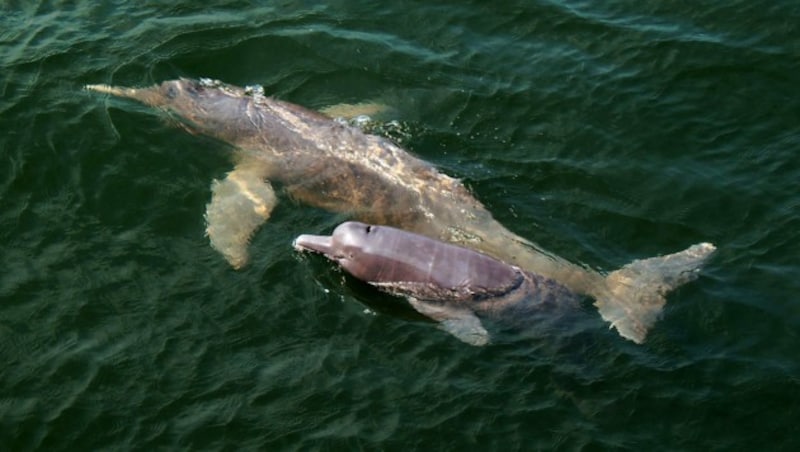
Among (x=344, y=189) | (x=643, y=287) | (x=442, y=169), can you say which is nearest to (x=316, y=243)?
(x=344, y=189)

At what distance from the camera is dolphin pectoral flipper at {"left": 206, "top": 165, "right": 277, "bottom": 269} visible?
11422 millimetres

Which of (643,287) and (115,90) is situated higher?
(115,90)

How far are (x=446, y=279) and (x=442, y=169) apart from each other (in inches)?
104

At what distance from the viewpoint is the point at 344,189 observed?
12102mm

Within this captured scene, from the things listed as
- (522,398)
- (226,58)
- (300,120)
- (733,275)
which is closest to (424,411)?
(522,398)

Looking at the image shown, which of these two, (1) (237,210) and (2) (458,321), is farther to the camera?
(1) (237,210)

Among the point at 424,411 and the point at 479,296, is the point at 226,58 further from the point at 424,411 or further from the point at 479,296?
the point at 424,411

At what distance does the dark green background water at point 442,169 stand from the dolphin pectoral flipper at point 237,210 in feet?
0.56

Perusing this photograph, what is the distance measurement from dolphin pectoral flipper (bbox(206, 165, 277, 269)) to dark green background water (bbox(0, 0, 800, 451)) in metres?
0.17

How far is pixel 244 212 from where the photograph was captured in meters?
12.0

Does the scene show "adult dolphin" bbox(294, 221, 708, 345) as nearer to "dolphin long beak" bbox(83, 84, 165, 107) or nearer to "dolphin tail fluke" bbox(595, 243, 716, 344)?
"dolphin tail fluke" bbox(595, 243, 716, 344)

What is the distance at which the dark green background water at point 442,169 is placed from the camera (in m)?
9.40

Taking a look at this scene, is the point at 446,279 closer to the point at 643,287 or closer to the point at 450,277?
the point at 450,277

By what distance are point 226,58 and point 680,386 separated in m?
9.04
